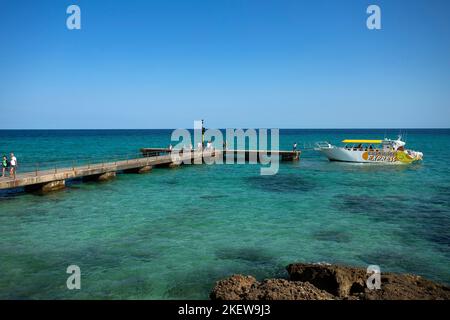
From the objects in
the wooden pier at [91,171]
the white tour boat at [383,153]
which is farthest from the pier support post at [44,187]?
the white tour boat at [383,153]

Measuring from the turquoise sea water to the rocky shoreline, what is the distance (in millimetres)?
1500

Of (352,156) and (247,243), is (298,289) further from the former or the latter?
(352,156)

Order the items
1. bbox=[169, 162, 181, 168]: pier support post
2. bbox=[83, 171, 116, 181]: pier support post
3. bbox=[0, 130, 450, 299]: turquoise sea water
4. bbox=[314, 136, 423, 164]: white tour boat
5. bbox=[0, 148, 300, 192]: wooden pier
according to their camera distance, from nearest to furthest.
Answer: bbox=[0, 130, 450, 299]: turquoise sea water → bbox=[0, 148, 300, 192]: wooden pier → bbox=[83, 171, 116, 181]: pier support post → bbox=[169, 162, 181, 168]: pier support post → bbox=[314, 136, 423, 164]: white tour boat

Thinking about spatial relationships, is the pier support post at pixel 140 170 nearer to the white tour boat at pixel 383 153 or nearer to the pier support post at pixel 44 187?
the pier support post at pixel 44 187

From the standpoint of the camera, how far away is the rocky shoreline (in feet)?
29.6

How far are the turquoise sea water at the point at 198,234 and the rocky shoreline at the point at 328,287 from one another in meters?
1.50

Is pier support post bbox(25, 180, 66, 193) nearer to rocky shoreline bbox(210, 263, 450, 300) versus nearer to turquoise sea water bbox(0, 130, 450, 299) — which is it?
turquoise sea water bbox(0, 130, 450, 299)

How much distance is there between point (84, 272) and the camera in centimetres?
1220

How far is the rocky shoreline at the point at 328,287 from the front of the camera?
9.02 m

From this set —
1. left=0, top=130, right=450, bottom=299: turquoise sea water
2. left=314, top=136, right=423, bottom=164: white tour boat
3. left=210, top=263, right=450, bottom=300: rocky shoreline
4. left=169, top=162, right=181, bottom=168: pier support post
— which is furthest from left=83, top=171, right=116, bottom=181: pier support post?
→ left=314, top=136, right=423, bottom=164: white tour boat

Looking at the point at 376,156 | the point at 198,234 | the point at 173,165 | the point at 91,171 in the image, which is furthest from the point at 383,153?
the point at 198,234

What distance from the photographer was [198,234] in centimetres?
1658

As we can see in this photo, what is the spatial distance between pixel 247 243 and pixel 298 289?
6208 mm
